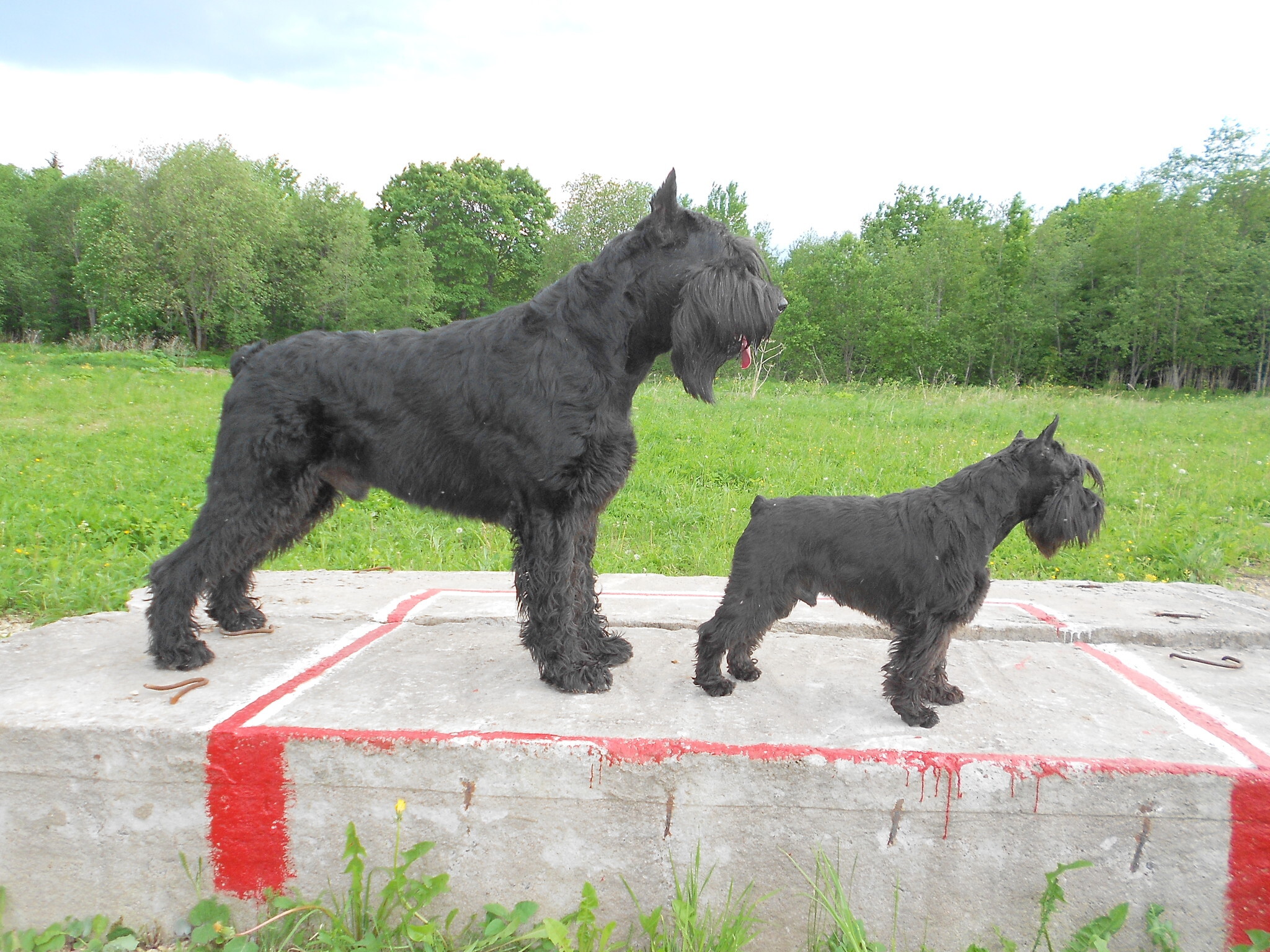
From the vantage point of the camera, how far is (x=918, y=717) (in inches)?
108

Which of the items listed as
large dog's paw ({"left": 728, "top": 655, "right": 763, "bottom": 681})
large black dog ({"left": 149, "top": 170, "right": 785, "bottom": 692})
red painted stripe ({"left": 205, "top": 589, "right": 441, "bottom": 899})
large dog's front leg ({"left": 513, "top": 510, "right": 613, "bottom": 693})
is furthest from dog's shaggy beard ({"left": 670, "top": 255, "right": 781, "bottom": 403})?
red painted stripe ({"left": 205, "top": 589, "right": 441, "bottom": 899})

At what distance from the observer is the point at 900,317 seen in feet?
151

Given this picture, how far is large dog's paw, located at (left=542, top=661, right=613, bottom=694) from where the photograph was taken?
9.92 feet

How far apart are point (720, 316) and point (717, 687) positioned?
154 cm

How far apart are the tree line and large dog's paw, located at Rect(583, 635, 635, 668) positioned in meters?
29.4

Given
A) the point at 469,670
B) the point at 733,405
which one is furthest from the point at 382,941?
the point at 733,405

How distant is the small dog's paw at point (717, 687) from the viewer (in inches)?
118

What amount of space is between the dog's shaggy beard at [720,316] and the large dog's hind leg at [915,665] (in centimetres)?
132

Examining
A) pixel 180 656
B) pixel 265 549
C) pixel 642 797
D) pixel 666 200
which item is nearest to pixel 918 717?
pixel 642 797

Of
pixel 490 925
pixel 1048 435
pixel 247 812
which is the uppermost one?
pixel 1048 435

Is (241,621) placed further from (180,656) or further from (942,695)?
(942,695)

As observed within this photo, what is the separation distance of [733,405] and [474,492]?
37.1 feet

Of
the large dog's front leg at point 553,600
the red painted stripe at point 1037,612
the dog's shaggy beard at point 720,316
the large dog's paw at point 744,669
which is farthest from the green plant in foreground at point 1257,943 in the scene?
the dog's shaggy beard at point 720,316

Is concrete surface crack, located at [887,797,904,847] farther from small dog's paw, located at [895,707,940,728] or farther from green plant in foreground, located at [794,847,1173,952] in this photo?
small dog's paw, located at [895,707,940,728]
